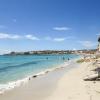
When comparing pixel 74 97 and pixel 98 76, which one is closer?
pixel 74 97

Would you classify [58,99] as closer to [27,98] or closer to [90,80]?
[27,98]

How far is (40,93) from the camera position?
1572 cm

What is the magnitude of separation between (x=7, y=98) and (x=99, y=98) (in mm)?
5190

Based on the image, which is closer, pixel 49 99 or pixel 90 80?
pixel 49 99

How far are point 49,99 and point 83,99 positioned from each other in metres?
1.89

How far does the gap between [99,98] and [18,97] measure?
4.63m

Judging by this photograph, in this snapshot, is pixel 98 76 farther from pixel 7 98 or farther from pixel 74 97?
pixel 7 98

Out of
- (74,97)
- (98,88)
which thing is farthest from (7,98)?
(98,88)

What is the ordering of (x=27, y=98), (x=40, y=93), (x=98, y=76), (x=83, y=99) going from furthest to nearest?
1. (x=98, y=76)
2. (x=40, y=93)
3. (x=27, y=98)
4. (x=83, y=99)

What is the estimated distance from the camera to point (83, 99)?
1286 centimetres

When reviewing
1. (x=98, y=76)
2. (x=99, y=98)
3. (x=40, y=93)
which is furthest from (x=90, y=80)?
(x=99, y=98)

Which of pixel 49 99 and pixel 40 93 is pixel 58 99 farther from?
pixel 40 93

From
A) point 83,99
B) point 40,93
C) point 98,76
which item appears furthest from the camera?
point 98,76

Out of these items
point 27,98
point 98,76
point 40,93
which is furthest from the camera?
point 98,76
